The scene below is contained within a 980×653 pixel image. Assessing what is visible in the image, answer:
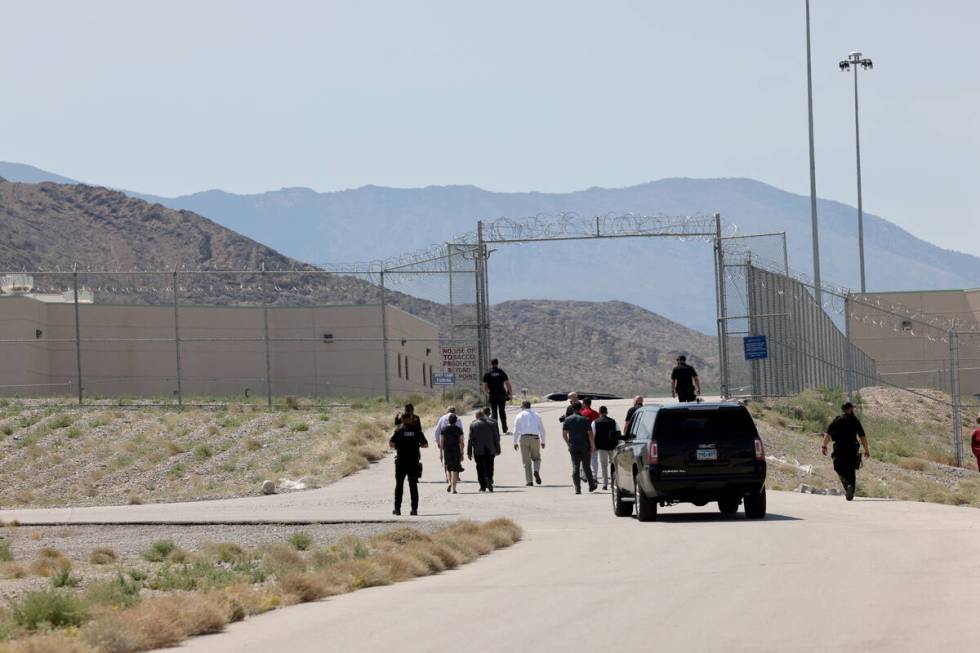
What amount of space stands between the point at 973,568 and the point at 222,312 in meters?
51.9

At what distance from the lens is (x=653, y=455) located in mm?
21797

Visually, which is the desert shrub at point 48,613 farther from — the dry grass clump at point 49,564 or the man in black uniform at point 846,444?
the man in black uniform at point 846,444

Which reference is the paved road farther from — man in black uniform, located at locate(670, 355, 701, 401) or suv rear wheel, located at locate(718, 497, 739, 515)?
man in black uniform, located at locate(670, 355, 701, 401)

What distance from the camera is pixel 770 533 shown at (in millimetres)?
19375

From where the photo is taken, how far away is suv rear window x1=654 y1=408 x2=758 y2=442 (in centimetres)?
2195

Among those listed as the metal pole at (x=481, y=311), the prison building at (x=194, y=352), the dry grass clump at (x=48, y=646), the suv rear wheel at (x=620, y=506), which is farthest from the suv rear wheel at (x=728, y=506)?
the prison building at (x=194, y=352)

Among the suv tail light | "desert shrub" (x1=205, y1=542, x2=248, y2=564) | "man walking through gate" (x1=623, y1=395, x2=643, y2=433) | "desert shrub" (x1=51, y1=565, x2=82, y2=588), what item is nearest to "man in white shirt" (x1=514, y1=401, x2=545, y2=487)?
"man walking through gate" (x1=623, y1=395, x2=643, y2=433)

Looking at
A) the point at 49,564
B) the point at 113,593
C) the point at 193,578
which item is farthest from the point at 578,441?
the point at 113,593

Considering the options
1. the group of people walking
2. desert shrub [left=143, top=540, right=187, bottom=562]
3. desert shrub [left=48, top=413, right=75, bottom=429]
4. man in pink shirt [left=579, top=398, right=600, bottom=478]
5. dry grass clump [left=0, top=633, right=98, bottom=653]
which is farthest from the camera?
desert shrub [left=48, top=413, right=75, bottom=429]

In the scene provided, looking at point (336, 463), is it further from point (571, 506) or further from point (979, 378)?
point (979, 378)

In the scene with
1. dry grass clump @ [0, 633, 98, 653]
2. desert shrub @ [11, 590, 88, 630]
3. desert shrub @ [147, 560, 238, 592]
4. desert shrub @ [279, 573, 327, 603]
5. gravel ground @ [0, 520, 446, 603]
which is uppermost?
dry grass clump @ [0, 633, 98, 653]

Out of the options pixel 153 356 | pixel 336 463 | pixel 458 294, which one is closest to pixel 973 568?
pixel 336 463

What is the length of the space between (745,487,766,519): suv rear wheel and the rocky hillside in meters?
92.2

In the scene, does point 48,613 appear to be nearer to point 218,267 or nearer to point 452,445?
point 452,445
